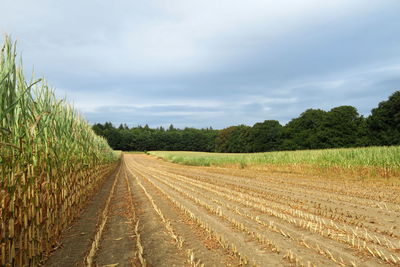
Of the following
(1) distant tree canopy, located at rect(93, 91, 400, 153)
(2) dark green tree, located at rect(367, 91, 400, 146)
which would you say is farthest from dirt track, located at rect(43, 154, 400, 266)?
(1) distant tree canopy, located at rect(93, 91, 400, 153)

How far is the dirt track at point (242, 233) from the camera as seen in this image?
5.24 meters

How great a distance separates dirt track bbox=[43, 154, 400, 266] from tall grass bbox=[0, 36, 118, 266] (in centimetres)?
83

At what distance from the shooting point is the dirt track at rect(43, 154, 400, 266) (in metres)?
5.24

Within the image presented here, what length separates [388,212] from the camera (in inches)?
333

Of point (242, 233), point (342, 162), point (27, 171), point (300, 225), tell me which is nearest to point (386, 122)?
point (342, 162)

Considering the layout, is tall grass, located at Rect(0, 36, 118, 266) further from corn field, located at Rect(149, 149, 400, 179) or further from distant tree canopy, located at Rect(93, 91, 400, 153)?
distant tree canopy, located at Rect(93, 91, 400, 153)

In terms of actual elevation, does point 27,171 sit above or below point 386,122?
below

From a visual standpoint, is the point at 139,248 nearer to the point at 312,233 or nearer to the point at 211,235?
the point at 211,235

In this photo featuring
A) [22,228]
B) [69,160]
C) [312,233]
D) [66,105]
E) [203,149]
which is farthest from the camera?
[203,149]

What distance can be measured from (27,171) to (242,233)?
15.1 feet

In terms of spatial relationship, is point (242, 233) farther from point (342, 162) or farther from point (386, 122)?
point (386, 122)

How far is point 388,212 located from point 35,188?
9158 millimetres

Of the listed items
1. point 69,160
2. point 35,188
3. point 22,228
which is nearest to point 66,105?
point 69,160

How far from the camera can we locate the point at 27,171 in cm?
479
